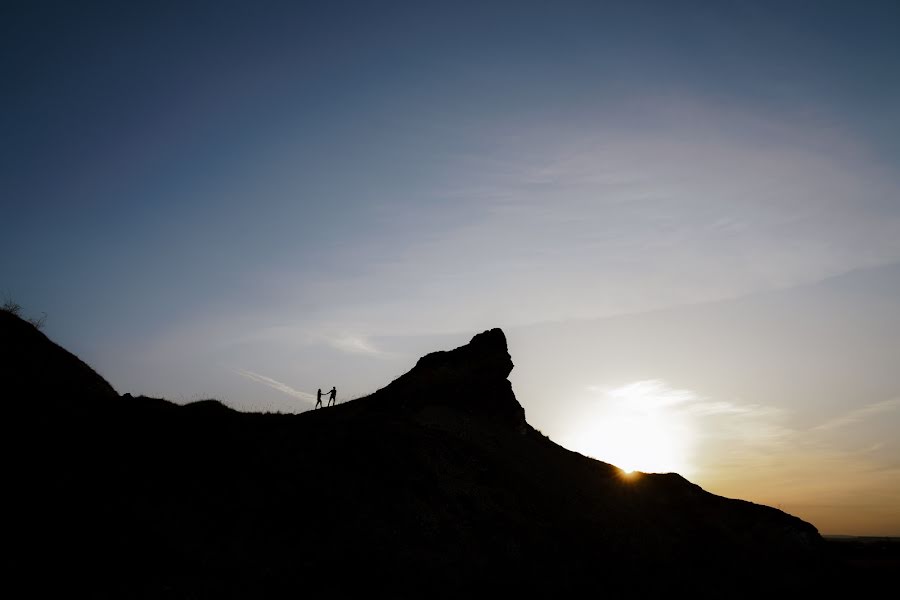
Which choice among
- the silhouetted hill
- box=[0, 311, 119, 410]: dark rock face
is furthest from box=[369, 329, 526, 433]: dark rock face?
box=[0, 311, 119, 410]: dark rock face

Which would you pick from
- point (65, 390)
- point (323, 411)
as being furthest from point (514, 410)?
point (65, 390)

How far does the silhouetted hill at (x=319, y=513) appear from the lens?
20.0 metres

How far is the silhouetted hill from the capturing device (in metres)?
20.0

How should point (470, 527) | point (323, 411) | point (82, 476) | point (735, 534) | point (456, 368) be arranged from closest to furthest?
1. point (82, 476)
2. point (470, 527)
3. point (323, 411)
4. point (735, 534)
5. point (456, 368)

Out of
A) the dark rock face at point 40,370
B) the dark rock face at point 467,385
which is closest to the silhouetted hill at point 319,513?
the dark rock face at point 40,370

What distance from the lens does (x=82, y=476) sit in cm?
2280

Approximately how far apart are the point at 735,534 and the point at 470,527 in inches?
1295

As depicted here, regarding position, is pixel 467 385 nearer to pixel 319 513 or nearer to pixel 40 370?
pixel 319 513

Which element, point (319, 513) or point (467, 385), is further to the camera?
point (467, 385)

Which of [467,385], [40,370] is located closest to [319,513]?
[40,370]

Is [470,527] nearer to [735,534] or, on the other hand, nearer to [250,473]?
[250,473]

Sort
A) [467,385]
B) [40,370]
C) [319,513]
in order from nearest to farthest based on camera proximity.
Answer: [319,513]
[40,370]
[467,385]

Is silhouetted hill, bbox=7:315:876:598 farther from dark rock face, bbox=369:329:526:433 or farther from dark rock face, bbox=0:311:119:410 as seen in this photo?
dark rock face, bbox=369:329:526:433

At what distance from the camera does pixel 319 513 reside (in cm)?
2555
